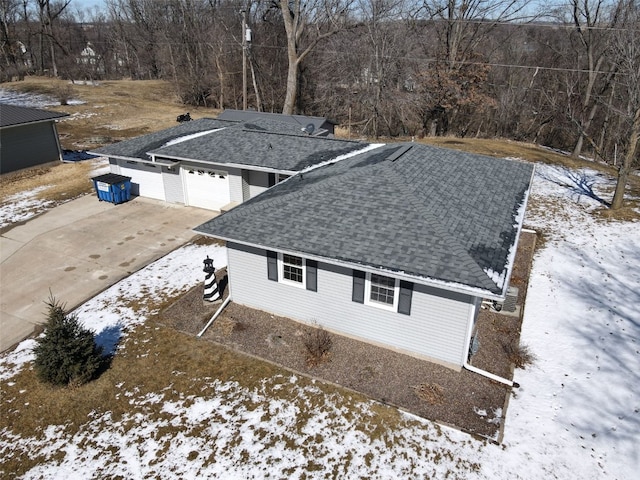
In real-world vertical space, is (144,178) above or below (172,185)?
above

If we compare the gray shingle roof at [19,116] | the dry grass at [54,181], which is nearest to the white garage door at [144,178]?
the dry grass at [54,181]

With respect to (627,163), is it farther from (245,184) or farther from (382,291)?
(245,184)

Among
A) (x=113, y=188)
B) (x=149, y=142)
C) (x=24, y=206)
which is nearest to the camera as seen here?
(x=113, y=188)

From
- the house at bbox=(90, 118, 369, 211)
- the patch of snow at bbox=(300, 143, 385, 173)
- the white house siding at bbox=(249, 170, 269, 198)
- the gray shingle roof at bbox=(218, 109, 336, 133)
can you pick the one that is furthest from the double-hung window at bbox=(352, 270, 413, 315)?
the gray shingle roof at bbox=(218, 109, 336, 133)

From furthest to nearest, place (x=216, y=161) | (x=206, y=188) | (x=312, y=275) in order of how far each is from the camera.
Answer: (x=206, y=188), (x=216, y=161), (x=312, y=275)

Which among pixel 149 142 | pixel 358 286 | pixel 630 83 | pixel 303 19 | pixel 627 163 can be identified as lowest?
pixel 358 286

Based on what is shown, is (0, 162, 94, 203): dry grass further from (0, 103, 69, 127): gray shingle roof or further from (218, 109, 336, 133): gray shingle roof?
(218, 109, 336, 133): gray shingle roof

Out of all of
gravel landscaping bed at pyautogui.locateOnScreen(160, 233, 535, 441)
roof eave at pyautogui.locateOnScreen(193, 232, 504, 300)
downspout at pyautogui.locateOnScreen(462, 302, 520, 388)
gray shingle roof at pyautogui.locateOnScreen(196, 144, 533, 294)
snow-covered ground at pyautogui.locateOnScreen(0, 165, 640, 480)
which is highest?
gray shingle roof at pyautogui.locateOnScreen(196, 144, 533, 294)

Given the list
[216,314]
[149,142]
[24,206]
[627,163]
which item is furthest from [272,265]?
[627,163]
